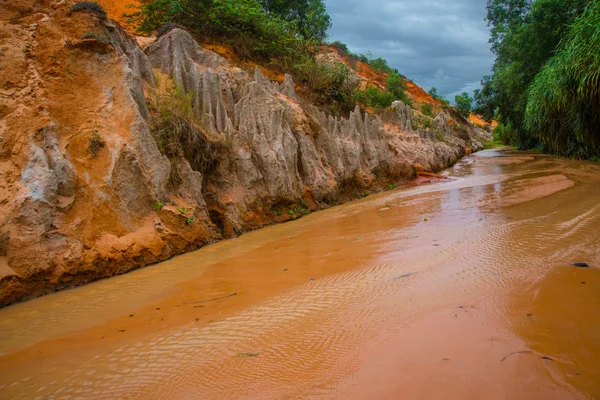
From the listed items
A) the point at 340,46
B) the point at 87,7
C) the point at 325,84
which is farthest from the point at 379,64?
the point at 87,7

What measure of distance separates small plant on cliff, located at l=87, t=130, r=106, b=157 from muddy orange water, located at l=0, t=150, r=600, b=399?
183 cm

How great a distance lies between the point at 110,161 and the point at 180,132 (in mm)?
1407

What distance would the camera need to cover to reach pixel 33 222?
3.87m

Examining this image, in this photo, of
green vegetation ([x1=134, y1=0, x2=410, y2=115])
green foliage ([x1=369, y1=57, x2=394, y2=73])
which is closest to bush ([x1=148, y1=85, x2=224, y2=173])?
green vegetation ([x1=134, y1=0, x2=410, y2=115])

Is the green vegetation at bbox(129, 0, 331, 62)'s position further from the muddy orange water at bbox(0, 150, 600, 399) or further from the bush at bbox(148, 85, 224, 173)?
the muddy orange water at bbox(0, 150, 600, 399)

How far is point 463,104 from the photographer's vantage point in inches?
1807

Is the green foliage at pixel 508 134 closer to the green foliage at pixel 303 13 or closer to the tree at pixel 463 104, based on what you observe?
the tree at pixel 463 104

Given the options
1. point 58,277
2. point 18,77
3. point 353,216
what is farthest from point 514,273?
point 18,77

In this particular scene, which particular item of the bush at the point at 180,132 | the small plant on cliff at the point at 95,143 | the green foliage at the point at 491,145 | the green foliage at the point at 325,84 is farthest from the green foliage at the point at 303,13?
the green foliage at the point at 491,145

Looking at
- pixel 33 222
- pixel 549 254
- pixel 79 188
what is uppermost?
pixel 79 188

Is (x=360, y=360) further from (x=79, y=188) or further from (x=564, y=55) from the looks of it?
(x=564, y=55)

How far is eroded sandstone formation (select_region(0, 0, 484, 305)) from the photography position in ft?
13.0

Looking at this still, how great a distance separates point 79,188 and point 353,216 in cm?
449

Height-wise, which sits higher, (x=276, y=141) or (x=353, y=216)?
(x=276, y=141)
